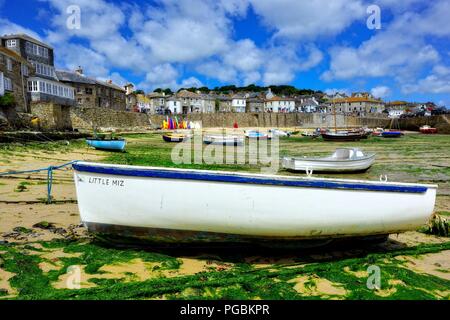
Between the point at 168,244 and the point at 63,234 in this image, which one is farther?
the point at 63,234

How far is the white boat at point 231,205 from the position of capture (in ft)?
17.0

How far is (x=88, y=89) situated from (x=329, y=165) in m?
54.1

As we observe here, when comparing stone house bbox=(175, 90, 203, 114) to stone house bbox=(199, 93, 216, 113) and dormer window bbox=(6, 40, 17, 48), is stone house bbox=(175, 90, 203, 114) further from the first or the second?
dormer window bbox=(6, 40, 17, 48)

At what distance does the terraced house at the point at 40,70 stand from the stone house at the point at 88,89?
24.6 ft

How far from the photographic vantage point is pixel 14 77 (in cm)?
3759

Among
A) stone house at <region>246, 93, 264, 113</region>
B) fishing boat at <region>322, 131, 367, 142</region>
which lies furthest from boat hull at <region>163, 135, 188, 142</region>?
stone house at <region>246, 93, 264, 113</region>

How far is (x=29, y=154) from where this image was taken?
682 inches

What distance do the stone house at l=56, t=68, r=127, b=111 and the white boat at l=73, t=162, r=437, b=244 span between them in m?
54.1

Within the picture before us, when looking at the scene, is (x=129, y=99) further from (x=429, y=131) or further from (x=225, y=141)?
(x=429, y=131)

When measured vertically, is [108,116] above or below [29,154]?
above

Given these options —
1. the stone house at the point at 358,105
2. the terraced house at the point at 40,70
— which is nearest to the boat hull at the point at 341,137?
the terraced house at the point at 40,70
